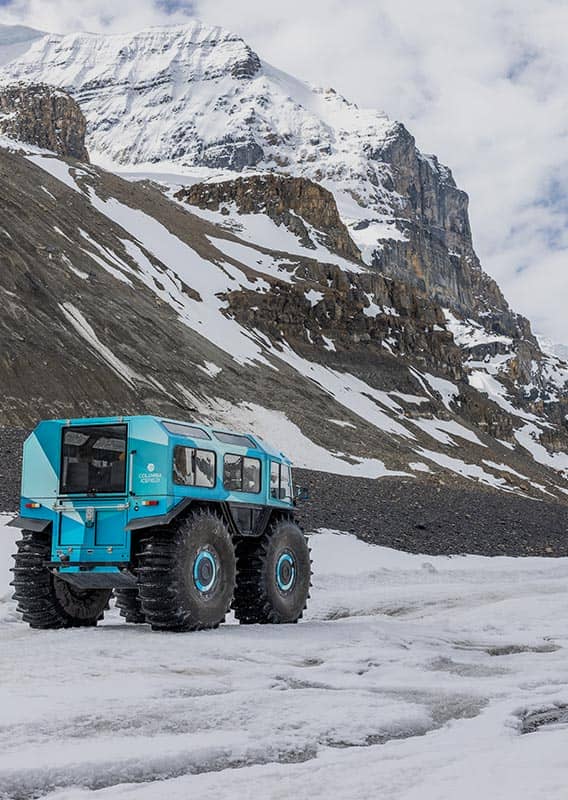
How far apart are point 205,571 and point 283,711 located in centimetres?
447

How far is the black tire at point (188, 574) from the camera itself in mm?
10438

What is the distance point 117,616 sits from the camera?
13945 millimetres

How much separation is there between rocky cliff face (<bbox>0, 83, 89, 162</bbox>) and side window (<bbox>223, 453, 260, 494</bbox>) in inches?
6081

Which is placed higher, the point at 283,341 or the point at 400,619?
the point at 283,341

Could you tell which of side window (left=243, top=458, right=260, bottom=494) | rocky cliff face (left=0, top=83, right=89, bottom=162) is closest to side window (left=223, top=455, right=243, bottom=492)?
side window (left=243, top=458, right=260, bottom=494)

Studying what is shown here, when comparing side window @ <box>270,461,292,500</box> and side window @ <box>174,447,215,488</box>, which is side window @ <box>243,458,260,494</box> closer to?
side window @ <box>270,461,292,500</box>

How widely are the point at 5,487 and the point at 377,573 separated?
953 centimetres

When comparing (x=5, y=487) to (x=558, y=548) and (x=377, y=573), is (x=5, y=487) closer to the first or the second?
(x=377, y=573)

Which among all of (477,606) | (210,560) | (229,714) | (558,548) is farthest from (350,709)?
(558,548)

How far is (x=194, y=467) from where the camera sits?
1133 centimetres

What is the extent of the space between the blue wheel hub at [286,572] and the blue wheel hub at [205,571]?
1661 mm

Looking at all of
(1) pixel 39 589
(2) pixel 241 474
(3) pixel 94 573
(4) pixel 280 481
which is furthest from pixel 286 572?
(1) pixel 39 589

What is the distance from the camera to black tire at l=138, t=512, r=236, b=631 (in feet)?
34.2

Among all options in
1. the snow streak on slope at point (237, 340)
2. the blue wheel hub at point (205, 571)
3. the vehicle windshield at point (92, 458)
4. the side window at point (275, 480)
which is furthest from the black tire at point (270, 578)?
the snow streak on slope at point (237, 340)
